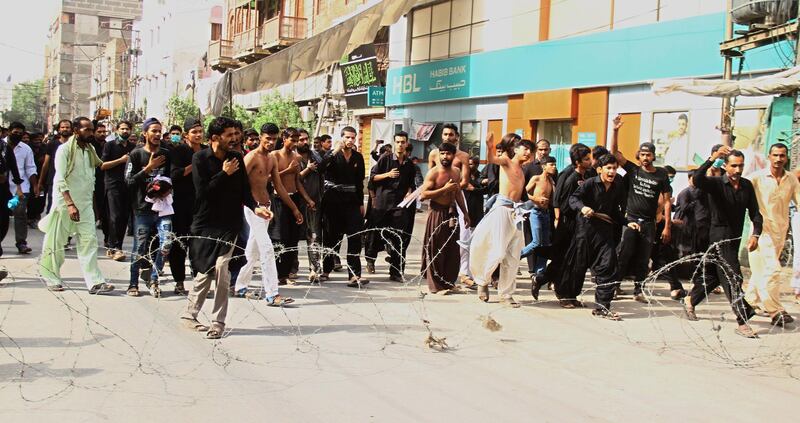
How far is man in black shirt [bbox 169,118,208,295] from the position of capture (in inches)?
343

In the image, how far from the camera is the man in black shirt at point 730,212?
787 centimetres

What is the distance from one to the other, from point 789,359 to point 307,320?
13.4 ft

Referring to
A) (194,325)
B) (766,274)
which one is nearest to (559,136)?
(766,274)

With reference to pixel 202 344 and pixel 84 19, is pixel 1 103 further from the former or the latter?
pixel 202 344

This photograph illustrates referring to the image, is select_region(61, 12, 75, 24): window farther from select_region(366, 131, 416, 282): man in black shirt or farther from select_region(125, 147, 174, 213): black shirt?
select_region(125, 147, 174, 213): black shirt

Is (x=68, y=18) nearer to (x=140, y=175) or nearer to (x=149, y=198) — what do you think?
(x=140, y=175)

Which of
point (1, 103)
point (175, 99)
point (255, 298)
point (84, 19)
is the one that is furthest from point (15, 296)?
point (1, 103)

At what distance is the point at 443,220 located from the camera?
9633 millimetres

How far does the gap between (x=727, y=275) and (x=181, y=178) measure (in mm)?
5494

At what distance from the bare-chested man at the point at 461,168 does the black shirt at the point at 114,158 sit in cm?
420

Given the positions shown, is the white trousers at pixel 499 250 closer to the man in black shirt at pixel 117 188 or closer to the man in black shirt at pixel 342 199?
the man in black shirt at pixel 342 199

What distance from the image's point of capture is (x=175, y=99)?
164ft

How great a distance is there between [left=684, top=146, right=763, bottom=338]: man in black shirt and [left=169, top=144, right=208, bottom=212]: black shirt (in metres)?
5.08

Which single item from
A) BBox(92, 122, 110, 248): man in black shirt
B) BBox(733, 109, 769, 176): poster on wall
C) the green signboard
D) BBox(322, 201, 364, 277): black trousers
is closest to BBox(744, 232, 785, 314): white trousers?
BBox(322, 201, 364, 277): black trousers
